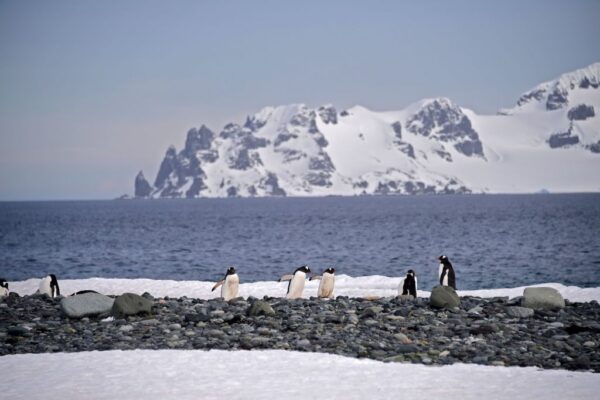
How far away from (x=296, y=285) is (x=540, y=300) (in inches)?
309

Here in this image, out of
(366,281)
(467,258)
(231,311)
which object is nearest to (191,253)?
(467,258)

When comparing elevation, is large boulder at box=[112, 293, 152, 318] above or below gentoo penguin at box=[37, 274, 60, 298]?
above

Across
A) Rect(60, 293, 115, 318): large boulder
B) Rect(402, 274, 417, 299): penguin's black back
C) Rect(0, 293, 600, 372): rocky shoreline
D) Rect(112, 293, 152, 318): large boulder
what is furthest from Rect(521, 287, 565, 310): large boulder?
Rect(60, 293, 115, 318): large boulder

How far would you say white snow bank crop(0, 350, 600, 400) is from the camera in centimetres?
1208

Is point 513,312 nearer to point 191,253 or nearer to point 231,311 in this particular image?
point 231,311

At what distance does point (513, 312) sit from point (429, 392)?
7.28 meters

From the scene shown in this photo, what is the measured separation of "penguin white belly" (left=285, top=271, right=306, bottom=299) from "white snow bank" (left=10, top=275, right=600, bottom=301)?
274cm

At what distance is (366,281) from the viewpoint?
1332 inches

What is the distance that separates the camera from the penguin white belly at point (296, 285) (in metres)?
24.7

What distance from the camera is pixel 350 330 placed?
16969mm

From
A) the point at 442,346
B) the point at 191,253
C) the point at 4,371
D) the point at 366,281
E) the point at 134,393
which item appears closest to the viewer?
the point at 134,393

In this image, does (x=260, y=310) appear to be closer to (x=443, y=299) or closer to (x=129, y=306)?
(x=129, y=306)

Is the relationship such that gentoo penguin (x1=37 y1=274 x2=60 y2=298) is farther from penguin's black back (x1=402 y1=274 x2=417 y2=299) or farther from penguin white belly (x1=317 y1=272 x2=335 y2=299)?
penguin's black back (x1=402 y1=274 x2=417 y2=299)

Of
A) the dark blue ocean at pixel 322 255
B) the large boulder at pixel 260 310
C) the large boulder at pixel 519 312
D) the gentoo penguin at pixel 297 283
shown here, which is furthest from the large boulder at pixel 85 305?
the dark blue ocean at pixel 322 255
